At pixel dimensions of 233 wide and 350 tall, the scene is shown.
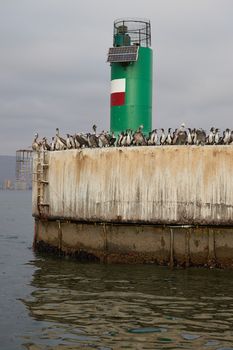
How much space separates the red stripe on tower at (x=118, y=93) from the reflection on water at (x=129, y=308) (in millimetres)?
12968

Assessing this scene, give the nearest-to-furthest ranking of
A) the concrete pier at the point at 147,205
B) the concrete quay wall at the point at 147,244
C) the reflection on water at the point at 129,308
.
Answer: the reflection on water at the point at 129,308 < the concrete quay wall at the point at 147,244 < the concrete pier at the point at 147,205

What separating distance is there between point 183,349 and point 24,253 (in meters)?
20.0

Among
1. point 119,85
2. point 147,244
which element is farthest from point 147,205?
point 119,85

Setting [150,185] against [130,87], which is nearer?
[150,185]

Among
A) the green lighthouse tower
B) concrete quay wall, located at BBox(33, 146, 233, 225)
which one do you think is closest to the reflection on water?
concrete quay wall, located at BBox(33, 146, 233, 225)

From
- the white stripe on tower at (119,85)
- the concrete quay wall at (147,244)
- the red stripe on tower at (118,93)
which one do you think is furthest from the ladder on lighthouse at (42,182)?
the white stripe on tower at (119,85)

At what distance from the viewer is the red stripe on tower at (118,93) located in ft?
118

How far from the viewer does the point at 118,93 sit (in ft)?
119

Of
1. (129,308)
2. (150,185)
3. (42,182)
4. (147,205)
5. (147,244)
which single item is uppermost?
(42,182)

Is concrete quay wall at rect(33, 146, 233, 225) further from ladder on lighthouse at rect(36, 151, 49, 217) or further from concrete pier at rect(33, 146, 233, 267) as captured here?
ladder on lighthouse at rect(36, 151, 49, 217)

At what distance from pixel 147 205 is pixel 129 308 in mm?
7845

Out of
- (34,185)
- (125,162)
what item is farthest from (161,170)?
(34,185)

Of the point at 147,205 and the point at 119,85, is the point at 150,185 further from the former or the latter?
the point at 119,85

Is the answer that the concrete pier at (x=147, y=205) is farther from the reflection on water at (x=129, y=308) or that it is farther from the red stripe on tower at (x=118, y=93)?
the red stripe on tower at (x=118, y=93)
